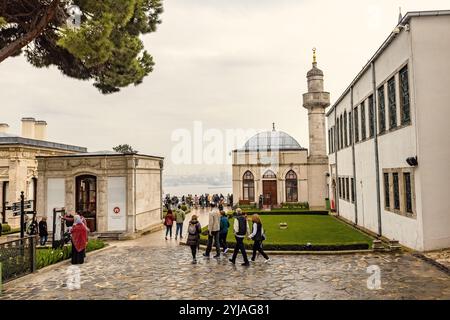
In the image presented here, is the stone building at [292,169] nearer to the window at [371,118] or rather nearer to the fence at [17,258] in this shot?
the window at [371,118]

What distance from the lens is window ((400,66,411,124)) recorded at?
527 inches

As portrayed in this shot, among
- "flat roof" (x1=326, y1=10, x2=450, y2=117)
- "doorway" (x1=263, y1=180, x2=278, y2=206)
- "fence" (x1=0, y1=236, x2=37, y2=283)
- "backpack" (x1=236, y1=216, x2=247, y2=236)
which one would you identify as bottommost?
"fence" (x1=0, y1=236, x2=37, y2=283)

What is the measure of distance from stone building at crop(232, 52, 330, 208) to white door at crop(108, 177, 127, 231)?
1760cm

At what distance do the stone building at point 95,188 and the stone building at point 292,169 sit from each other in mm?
17591

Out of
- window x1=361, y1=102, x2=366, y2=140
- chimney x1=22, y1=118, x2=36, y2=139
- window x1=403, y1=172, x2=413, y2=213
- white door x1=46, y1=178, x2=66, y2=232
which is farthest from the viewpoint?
chimney x1=22, y1=118, x2=36, y2=139

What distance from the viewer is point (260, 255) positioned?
13.6 m

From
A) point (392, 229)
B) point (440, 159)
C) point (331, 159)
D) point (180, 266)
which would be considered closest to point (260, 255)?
point (180, 266)

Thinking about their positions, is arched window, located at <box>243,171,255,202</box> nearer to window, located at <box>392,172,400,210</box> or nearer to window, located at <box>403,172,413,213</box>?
window, located at <box>392,172,400,210</box>

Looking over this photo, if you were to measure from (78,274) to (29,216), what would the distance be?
13103mm

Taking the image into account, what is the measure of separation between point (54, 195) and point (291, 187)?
2264cm

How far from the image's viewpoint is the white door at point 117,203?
1897 cm

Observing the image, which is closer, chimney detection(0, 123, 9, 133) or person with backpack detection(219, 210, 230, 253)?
person with backpack detection(219, 210, 230, 253)

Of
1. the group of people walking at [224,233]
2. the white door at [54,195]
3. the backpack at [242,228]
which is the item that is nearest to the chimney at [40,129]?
the white door at [54,195]

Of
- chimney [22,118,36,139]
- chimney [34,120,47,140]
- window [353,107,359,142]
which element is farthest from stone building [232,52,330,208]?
chimney [22,118,36,139]
